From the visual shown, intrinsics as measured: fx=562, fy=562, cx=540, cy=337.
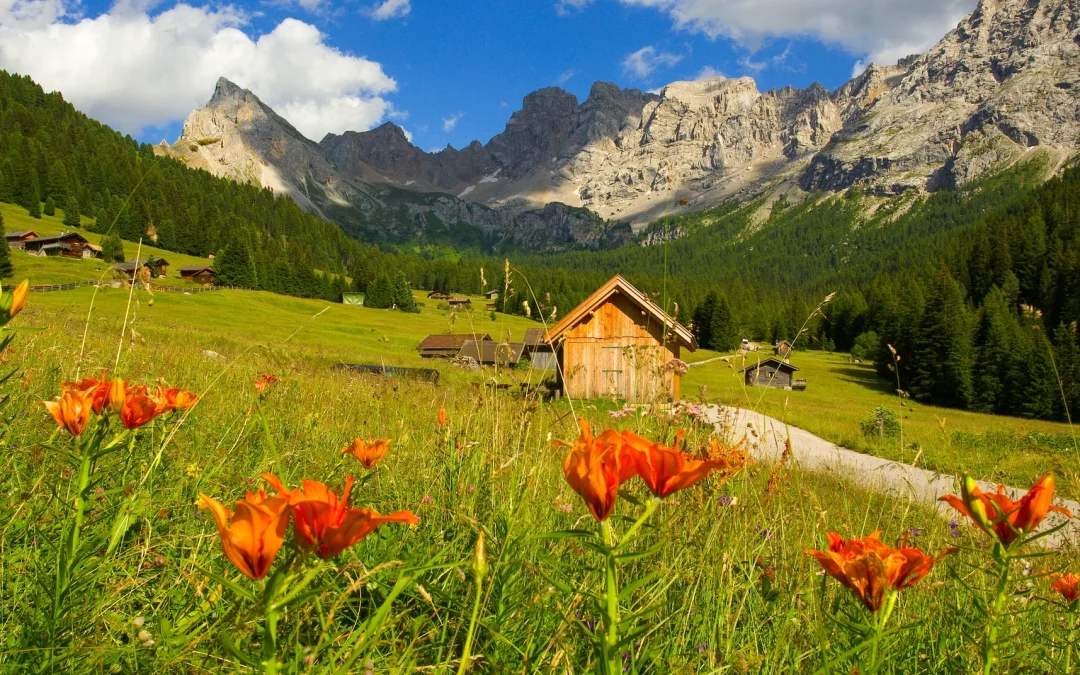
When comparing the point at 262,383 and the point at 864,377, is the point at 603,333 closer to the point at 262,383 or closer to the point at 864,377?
the point at 262,383

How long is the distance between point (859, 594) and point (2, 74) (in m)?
174

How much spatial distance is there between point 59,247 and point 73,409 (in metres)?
84.8

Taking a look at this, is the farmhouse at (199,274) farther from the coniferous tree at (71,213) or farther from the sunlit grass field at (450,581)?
the sunlit grass field at (450,581)

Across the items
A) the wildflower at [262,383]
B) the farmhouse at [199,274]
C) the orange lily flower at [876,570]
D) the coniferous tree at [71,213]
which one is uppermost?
the coniferous tree at [71,213]

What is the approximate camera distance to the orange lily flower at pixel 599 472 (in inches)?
35.5

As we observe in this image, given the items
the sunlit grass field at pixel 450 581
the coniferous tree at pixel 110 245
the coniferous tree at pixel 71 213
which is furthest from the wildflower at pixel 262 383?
the coniferous tree at pixel 71 213

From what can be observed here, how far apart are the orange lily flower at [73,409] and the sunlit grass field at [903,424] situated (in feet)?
7.87

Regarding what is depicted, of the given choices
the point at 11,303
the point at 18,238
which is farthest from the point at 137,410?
the point at 18,238

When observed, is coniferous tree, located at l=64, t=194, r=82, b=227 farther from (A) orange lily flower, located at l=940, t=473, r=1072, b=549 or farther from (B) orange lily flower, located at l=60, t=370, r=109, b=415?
(A) orange lily flower, located at l=940, t=473, r=1072, b=549

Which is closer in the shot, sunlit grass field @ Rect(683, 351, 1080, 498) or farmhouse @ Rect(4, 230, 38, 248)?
sunlit grass field @ Rect(683, 351, 1080, 498)

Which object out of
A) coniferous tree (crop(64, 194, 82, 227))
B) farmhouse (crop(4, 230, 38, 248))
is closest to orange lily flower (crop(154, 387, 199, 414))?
farmhouse (crop(4, 230, 38, 248))

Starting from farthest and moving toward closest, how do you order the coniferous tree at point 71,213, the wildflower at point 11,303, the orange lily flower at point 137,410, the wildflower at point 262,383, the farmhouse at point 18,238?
the coniferous tree at point 71,213, the farmhouse at point 18,238, the wildflower at point 262,383, the orange lily flower at point 137,410, the wildflower at point 11,303

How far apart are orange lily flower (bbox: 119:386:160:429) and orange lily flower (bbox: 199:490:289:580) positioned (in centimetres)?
106

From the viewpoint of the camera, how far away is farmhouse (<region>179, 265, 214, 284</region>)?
64.0 metres
